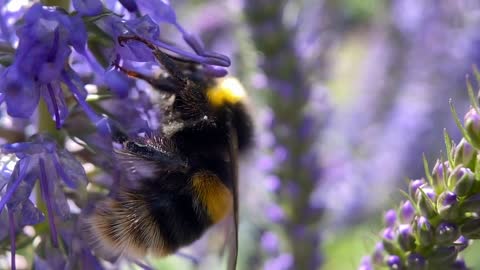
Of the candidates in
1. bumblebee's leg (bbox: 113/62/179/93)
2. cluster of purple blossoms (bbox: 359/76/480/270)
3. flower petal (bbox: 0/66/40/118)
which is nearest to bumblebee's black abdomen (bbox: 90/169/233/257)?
bumblebee's leg (bbox: 113/62/179/93)

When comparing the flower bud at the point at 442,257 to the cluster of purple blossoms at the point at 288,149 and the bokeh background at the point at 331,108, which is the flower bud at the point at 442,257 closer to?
the bokeh background at the point at 331,108

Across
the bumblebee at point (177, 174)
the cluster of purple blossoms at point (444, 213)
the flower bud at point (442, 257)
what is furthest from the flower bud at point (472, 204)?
the bumblebee at point (177, 174)

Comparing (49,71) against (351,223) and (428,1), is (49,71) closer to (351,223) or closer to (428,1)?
(351,223)

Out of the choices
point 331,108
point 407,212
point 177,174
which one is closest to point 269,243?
point 331,108

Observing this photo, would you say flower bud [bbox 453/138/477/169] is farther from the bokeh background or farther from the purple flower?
the purple flower

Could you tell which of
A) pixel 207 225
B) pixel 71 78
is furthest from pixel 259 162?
pixel 71 78
